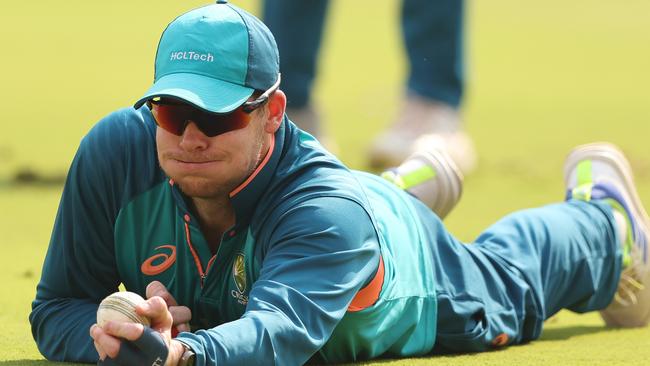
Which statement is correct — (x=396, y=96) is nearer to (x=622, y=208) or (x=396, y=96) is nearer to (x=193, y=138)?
(x=622, y=208)

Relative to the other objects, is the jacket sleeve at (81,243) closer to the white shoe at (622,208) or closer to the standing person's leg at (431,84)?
the white shoe at (622,208)

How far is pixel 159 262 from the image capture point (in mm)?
3697

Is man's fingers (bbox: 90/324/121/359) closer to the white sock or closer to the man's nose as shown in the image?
the man's nose

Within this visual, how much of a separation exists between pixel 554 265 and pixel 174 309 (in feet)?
4.78

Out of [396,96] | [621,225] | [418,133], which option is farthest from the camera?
[396,96]

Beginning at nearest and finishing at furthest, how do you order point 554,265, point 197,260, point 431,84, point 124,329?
1. point 124,329
2. point 197,260
3. point 554,265
4. point 431,84

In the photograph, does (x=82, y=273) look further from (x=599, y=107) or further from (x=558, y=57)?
(x=558, y=57)

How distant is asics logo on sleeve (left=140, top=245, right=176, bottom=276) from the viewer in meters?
3.69

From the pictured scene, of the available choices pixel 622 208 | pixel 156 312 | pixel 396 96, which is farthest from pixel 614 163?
pixel 396 96

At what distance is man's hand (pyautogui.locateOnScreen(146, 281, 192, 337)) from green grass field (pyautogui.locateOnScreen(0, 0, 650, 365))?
0.46 metres

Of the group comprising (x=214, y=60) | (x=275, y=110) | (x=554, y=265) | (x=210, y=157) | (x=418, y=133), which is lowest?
(x=418, y=133)

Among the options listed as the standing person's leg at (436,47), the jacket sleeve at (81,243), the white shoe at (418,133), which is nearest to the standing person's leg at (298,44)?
the white shoe at (418,133)

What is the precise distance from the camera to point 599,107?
11352 millimetres

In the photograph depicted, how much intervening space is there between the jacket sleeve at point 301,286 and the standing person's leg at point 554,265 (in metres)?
0.55
